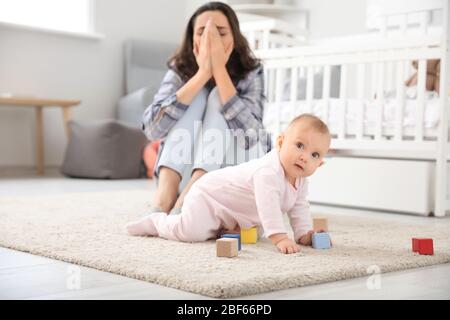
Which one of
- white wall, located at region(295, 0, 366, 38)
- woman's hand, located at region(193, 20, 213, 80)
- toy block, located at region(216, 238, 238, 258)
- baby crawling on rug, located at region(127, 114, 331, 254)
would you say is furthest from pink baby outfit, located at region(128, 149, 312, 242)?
white wall, located at region(295, 0, 366, 38)

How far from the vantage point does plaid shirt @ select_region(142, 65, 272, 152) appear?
5.82 ft

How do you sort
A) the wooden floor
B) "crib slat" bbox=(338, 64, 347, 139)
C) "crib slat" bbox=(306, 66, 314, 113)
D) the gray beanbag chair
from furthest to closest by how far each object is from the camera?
1. the gray beanbag chair
2. "crib slat" bbox=(306, 66, 314, 113)
3. "crib slat" bbox=(338, 64, 347, 139)
4. the wooden floor

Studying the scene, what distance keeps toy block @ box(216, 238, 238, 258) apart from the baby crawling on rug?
10 cm

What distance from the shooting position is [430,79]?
2.61 metres

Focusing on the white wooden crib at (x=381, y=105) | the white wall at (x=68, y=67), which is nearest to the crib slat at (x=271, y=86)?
the white wooden crib at (x=381, y=105)

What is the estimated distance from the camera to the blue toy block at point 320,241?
142 cm

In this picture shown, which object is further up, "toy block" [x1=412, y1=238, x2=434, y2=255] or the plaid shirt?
the plaid shirt

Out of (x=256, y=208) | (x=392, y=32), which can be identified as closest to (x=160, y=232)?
(x=256, y=208)

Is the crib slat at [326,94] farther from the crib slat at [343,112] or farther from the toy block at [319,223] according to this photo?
the toy block at [319,223]

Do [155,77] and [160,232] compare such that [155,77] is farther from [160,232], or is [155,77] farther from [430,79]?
Answer: [160,232]

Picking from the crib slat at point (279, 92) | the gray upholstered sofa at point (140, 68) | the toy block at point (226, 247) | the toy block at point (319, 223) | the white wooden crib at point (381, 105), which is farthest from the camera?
the gray upholstered sofa at point (140, 68)

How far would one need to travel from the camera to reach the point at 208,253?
1332 millimetres

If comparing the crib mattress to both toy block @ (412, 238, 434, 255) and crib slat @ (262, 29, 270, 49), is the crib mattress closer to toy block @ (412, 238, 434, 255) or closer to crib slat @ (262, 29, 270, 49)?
crib slat @ (262, 29, 270, 49)

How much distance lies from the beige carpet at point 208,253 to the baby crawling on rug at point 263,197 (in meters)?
0.04
